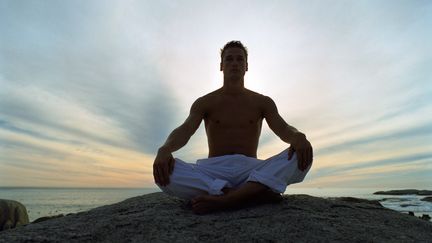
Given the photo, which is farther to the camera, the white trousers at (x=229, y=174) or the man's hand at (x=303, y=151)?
the white trousers at (x=229, y=174)

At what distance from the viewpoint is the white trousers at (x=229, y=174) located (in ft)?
14.0

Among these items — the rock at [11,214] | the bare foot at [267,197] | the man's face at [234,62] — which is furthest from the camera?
the rock at [11,214]

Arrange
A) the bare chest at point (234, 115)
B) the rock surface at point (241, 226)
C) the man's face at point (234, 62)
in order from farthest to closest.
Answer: the man's face at point (234, 62) → the bare chest at point (234, 115) → the rock surface at point (241, 226)

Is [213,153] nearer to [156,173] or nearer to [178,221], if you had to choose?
[156,173]

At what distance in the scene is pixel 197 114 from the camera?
5180 mm

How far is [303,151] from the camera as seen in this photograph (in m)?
4.11

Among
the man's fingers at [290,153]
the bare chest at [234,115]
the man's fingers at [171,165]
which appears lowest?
the man's fingers at [171,165]

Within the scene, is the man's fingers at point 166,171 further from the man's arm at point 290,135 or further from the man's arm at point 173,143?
the man's arm at point 290,135

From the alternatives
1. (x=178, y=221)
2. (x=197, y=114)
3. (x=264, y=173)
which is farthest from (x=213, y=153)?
(x=178, y=221)

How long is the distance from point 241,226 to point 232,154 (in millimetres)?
1442

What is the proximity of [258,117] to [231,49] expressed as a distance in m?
1.09

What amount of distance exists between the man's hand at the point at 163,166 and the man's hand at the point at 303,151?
1.41m

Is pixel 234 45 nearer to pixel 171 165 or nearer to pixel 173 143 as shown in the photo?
pixel 173 143

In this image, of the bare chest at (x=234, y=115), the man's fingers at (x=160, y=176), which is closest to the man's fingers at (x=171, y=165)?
the man's fingers at (x=160, y=176)
